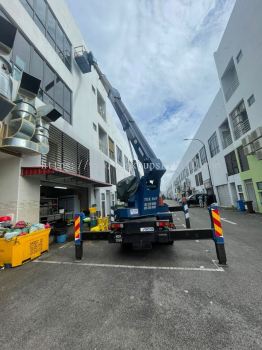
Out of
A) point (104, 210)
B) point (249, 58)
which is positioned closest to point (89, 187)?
point (104, 210)

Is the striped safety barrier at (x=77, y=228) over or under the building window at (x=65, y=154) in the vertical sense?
under

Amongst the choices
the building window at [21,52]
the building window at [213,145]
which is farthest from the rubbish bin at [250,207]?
the building window at [21,52]

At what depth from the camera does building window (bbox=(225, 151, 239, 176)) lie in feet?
56.2

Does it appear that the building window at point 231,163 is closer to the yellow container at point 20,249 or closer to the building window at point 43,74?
the building window at point 43,74

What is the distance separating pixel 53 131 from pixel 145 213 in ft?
21.1

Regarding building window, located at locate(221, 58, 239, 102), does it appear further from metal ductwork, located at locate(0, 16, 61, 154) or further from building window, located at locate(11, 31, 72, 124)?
metal ductwork, located at locate(0, 16, 61, 154)

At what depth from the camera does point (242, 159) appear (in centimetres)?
1527

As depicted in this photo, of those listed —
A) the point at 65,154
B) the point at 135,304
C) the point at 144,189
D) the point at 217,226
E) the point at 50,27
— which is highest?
the point at 50,27

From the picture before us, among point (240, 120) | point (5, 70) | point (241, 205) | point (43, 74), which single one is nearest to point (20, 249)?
point (5, 70)

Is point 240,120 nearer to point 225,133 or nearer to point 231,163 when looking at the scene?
point 231,163

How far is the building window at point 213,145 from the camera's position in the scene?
22.3 meters

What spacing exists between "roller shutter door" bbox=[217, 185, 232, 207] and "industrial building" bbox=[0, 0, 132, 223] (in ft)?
46.7

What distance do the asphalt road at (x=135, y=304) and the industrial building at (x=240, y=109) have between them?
11141 mm

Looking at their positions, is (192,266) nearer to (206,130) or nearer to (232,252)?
(232,252)
